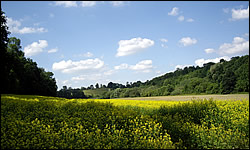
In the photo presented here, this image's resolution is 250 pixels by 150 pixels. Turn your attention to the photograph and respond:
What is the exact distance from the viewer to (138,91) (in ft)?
Result: 175

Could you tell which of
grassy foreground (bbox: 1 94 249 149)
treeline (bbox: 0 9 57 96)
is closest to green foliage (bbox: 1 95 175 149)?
grassy foreground (bbox: 1 94 249 149)

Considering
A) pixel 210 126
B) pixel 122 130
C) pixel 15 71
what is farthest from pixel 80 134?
pixel 15 71

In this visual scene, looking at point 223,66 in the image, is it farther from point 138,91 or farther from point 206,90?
point 138,91

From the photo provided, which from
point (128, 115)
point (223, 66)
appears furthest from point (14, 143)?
point (223, 66)

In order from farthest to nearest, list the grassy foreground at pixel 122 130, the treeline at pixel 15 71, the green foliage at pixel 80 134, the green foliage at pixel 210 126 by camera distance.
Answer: the treeline at pixel 15 71 < the green foliage at pixel 210 126 < the grassy foreground at pixel 122 130 < the green foliage at pixel 80 134

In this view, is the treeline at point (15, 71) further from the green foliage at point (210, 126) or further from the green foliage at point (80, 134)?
the green foliage at point (210, 126)

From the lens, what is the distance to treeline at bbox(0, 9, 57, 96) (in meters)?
20.5

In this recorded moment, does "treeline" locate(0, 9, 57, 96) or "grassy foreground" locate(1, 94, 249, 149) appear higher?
"treeline" locate(0, 9, 57, 96)

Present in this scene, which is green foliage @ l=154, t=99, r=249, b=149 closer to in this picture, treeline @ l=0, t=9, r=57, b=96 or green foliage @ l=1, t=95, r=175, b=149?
green foliage @ l=1, t=95, r=175, b=149

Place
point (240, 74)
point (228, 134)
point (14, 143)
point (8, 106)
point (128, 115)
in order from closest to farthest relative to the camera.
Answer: point (14, 143) < point (228, 134) < point (128, 115) < point (8, 106) < point (240, 74)

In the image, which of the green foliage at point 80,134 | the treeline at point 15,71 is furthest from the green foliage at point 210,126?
the treeline at point 15,71

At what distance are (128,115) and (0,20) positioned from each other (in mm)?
19659

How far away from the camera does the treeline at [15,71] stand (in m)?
20.5

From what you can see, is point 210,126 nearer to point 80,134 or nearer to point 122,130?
point 122,130
